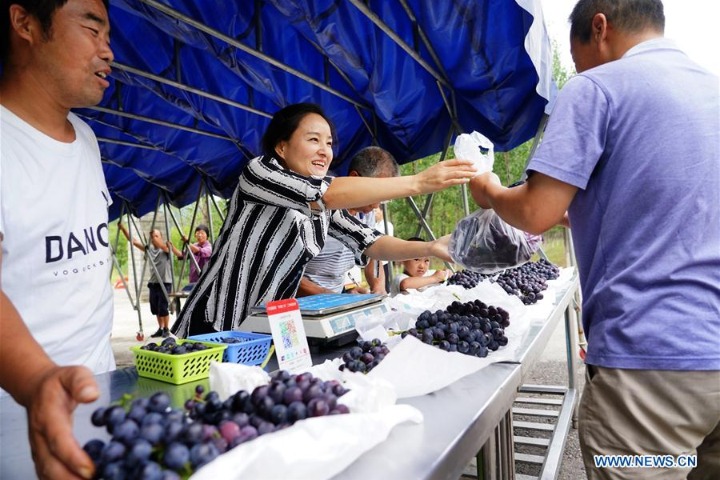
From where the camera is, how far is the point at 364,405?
0.76 m

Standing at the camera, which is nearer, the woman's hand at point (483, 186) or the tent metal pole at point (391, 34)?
the woman's hand at point (483, 186)

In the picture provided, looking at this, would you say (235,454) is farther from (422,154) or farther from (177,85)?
(422,154)

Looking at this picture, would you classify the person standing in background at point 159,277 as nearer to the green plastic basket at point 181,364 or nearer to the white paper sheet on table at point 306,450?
the green plastic basket at point 181,364

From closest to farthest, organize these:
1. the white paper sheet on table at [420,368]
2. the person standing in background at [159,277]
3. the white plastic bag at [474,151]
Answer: the white paper sheet on table at [420,368]
the white plastic bag at [474,151]
the person standing in background at [159,277]

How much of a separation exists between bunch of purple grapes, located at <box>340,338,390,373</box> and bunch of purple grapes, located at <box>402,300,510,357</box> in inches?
6.1

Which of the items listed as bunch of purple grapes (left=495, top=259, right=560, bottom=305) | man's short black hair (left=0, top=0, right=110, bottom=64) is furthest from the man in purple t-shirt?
man's short black hair (left=0, top=0, right=110, bottom=64)

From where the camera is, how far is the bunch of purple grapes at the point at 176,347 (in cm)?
119

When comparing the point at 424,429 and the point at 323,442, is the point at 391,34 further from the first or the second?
the point at 323,442

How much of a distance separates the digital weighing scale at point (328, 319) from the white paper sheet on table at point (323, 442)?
2.10 ft

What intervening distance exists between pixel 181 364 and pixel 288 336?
27 centimetres

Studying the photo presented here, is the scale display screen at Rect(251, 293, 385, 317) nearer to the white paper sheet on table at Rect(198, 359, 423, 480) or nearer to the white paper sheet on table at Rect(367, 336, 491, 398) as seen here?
the white paper sheet on table at Rect(367, 336, 491, 398)

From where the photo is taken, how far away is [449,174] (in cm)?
158

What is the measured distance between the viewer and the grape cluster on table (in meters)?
0.54

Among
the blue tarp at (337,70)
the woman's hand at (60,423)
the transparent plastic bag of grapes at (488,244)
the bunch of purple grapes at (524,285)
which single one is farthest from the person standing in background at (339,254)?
the woman's hand at (60,423)
